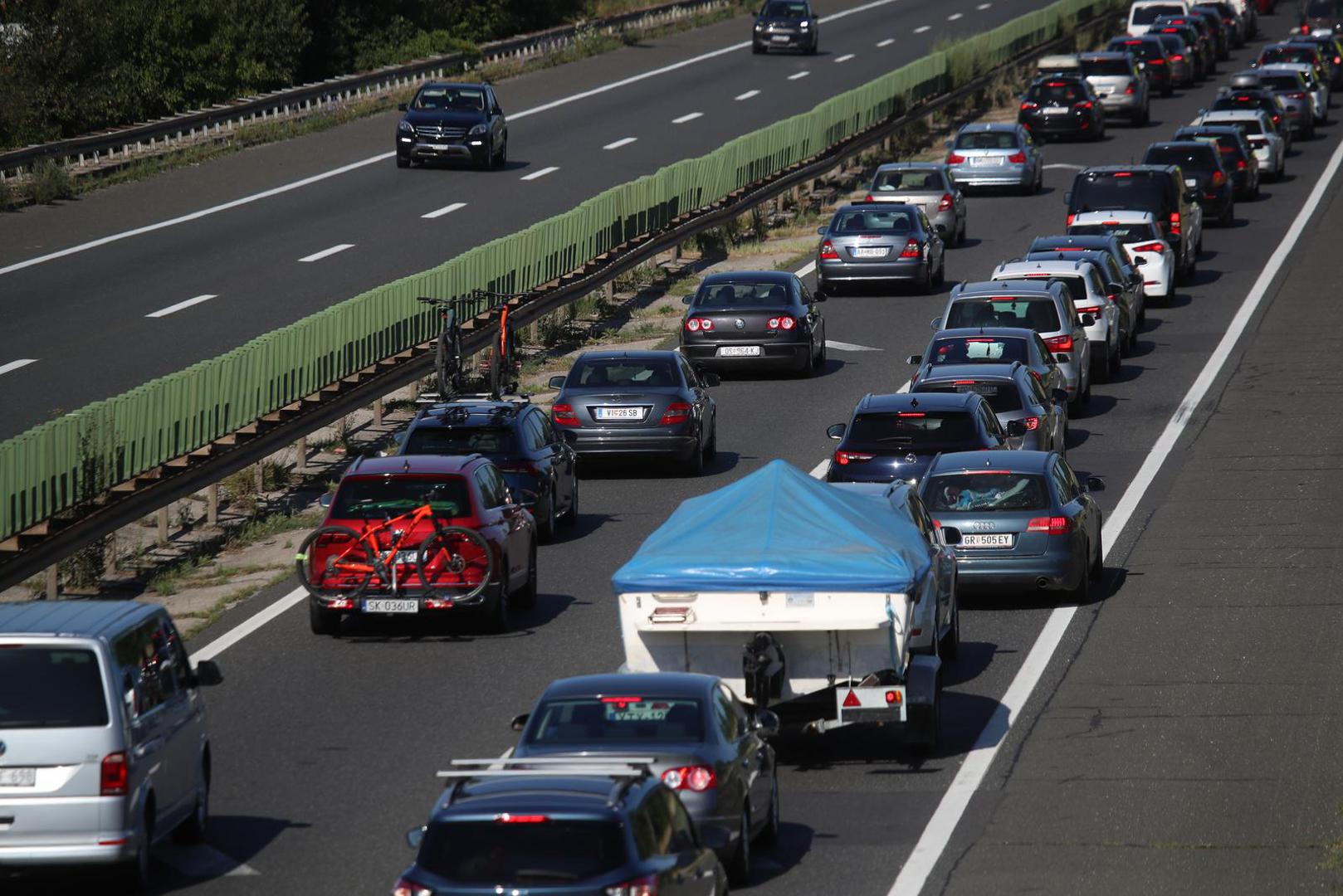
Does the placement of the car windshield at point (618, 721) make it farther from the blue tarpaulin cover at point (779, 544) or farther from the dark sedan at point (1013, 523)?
the dark sedan at point (1013, 523)

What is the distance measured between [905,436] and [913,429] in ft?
0.45

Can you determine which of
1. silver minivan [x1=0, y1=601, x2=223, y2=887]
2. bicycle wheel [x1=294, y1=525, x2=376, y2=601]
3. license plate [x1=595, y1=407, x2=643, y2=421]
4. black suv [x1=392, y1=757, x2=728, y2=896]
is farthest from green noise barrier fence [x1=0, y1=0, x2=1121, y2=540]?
black suv [x1=392, y1=757, x2=728, y2=896]

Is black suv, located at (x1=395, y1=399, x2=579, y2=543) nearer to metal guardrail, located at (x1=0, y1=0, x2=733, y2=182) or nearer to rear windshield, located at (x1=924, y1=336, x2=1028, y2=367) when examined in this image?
rear windshield, located at (x1=924, y1=336, x2=1028, y2=367)

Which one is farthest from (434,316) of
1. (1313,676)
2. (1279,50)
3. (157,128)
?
(1279,50)

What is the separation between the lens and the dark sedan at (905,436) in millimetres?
23484

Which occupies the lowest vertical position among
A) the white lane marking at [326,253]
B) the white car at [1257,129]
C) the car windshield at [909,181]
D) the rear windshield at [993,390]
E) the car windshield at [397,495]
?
the white car at [1257,129]

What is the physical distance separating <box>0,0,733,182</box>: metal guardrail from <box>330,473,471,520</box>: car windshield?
95.6 feet

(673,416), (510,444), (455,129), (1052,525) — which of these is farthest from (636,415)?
(455,129)

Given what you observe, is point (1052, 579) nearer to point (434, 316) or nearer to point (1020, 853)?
point (1020, 853)

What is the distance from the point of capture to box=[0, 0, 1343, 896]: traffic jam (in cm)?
1147

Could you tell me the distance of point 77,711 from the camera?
12742mm

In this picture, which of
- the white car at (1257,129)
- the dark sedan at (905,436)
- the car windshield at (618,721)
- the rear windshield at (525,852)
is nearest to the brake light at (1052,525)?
the dark sedan at (905,436)

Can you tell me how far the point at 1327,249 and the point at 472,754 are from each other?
33.6 m

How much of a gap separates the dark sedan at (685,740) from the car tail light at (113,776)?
6.81 ft
